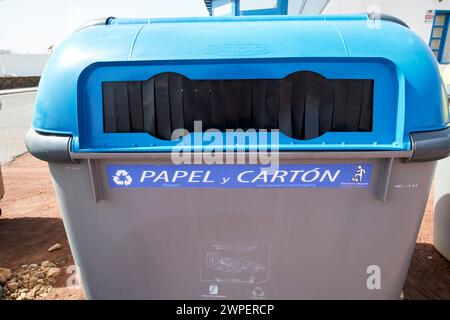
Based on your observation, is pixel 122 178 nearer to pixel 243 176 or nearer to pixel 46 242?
pixel 243 176

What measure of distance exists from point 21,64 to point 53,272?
3936cm

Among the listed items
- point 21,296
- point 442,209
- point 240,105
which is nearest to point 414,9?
point 442,209

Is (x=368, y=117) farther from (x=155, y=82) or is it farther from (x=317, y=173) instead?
(x=155, y=82)

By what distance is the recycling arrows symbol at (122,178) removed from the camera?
1388 millimetres

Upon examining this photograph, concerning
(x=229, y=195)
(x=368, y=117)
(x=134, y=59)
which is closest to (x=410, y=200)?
(x=368, y=117)

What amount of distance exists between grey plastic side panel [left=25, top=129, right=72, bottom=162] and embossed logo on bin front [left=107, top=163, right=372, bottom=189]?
Result: 0.21m

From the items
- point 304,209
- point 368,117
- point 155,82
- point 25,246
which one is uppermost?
point 155,82

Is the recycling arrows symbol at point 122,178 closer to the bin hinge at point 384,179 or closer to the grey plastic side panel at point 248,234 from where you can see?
the grey plastic side panel at point 248,234

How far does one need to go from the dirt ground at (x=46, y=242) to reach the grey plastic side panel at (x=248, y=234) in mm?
927

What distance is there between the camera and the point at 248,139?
4.47 ft

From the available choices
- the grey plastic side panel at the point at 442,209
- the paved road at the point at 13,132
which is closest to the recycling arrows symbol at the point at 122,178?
the grey plastic side panel at the point at 442,209

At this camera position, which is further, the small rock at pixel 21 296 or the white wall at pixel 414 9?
the white wall at pixel 414 9

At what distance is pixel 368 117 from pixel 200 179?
82 centimetres
